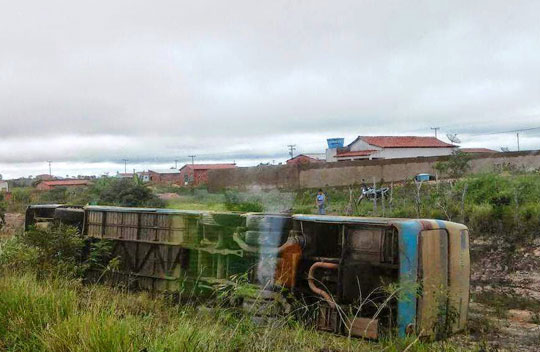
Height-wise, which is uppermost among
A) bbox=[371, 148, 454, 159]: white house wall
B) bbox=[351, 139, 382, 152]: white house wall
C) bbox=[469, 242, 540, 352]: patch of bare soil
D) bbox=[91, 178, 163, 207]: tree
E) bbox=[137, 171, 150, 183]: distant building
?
bbox=[351, 139, 382, 152]: white house wall

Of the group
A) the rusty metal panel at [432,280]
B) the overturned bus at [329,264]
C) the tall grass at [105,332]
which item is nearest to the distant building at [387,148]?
the overturned bus at [329,264]

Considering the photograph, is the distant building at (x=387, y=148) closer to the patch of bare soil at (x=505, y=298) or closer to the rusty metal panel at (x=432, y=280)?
the patch of bare soil at (x=505, y=298)

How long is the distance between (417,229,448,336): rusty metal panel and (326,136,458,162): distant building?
32621 mm

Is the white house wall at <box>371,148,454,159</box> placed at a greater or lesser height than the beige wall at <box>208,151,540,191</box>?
greater

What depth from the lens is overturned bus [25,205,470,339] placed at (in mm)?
6621

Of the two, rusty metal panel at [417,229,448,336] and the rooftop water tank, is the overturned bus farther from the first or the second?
the rooftop water tank

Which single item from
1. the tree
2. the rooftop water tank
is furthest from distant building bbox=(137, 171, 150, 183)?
the rooftop water tank

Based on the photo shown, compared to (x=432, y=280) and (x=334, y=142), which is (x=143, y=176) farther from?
(x=432, y=280)

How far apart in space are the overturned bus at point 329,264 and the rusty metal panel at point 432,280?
0.5 inches

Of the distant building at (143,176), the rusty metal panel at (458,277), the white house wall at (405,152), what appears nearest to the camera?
the rusty metal panel at (458,277)

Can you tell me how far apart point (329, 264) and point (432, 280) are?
1361 mm

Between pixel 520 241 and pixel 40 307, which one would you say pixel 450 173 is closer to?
pixel 520 241

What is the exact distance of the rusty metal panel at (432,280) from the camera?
21.7 feet

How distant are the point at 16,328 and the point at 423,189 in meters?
17.7
